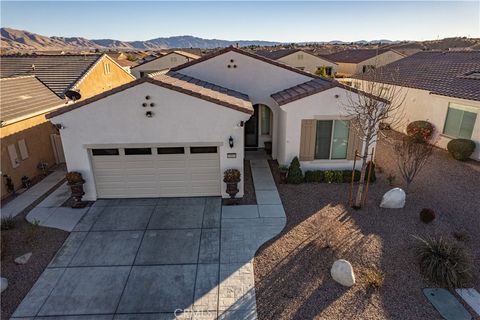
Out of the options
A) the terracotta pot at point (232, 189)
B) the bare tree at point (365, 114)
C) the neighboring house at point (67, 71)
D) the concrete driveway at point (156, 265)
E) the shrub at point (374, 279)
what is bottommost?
the concrete driveway at point (156, 265)

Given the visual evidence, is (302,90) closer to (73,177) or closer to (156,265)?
(156,265)

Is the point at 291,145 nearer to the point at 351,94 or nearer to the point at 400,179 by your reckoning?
the point at 351,94

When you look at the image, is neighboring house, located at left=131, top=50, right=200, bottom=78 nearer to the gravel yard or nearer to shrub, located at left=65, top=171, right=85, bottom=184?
shrub, located at left=65, top=171, right=85, bottom=184

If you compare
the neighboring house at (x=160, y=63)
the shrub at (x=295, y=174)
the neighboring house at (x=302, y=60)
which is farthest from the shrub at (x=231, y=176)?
the neighboring house at (x=302, y=60)

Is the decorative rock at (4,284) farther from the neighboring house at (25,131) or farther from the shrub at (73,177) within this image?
the neighboring house at (25,131)

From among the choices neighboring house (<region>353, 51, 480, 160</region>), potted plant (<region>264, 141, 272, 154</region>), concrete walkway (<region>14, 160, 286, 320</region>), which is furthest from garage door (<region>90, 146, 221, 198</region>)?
neighboring house (<region>353, 51, 480, 160</region>)

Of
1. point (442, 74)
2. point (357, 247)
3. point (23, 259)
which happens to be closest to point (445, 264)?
point (357, 247)
